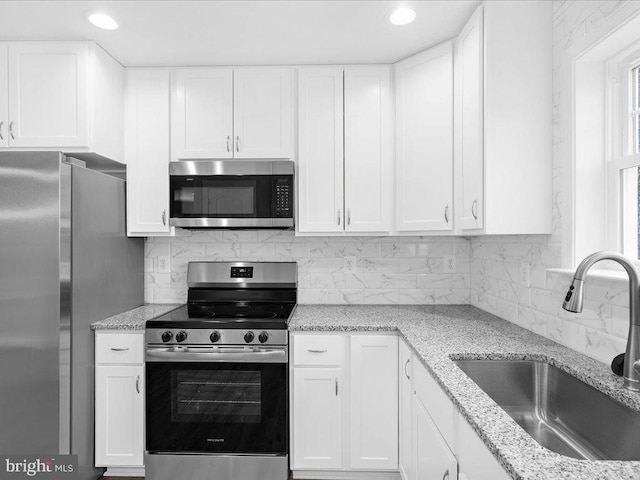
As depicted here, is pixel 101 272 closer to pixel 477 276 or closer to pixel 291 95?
pixel 291 95

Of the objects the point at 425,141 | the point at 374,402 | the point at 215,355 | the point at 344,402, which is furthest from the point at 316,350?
the point at 425,141

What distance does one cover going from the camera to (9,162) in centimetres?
183

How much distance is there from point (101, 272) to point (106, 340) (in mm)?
384

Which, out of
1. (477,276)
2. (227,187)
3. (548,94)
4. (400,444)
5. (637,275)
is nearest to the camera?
(637,275)

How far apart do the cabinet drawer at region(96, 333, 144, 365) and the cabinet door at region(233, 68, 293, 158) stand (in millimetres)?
1244

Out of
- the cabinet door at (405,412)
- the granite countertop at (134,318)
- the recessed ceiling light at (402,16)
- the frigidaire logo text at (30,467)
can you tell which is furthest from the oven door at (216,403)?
the recessed ceiling light at (402,16)

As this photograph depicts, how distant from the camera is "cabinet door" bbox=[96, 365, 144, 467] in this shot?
6.89 feet

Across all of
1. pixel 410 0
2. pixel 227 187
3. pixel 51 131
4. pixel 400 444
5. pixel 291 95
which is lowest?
pixel 400 444

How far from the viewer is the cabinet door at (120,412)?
2.10 metres

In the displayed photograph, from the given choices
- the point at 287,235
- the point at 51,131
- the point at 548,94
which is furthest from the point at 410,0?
the point at 51,131

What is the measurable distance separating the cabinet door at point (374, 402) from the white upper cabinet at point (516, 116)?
861mm

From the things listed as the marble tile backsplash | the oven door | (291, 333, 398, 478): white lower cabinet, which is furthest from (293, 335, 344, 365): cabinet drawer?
the marble tile backsplash

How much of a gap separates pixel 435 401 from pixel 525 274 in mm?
949

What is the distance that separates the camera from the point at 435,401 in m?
1.37
